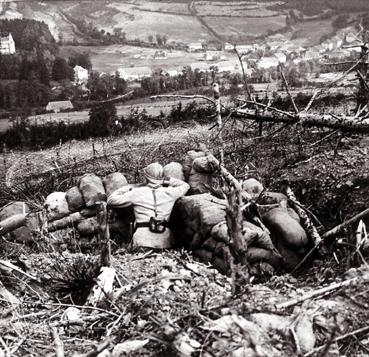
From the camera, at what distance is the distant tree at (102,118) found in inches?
630

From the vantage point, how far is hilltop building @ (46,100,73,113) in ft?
54.6

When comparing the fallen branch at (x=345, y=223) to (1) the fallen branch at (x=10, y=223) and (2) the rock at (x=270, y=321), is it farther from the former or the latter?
(1) the fallen branch at (x=10, y=223)

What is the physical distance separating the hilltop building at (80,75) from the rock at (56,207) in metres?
11.1

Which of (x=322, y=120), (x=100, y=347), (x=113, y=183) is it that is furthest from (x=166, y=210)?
(x=100, y=347)

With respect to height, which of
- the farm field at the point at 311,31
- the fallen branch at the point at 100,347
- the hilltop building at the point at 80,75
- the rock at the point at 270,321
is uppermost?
the farm field at the point at 311,31

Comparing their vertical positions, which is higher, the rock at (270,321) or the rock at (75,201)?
the rock at (270,321)

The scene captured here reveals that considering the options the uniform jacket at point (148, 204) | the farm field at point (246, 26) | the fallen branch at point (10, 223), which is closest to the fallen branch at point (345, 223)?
the uniform jacket at point (148, 204)

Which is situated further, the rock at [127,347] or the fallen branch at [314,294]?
the fallen branch at [314,294]

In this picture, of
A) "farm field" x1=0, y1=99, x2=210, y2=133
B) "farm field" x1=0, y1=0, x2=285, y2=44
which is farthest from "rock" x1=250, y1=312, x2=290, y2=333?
"farm field" x1=0, y1=0, x2=285, y2=44

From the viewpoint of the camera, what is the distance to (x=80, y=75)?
57.9 ft

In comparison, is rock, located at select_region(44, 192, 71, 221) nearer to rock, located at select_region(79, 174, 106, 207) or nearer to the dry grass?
rock, located at select_region(79, 174, 106, 207)

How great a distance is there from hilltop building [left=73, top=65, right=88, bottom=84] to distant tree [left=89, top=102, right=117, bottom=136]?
1.22 meters

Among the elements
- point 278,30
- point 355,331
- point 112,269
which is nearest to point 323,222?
point 112,269

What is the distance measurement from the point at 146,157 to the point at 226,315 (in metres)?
8.52
